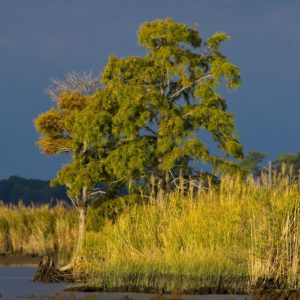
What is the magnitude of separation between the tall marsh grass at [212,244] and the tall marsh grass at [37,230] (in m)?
11.8

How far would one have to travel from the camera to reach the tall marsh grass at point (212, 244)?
21125mm

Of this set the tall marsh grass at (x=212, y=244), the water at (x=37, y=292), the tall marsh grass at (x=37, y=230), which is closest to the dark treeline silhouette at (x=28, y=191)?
the tall marsh grass at (x=37, y=230)

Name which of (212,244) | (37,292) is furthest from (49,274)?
(212,244)

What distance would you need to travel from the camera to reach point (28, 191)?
135875 mm

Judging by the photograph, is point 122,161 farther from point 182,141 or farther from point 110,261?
point 110,261

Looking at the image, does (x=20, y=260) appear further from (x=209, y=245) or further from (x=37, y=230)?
(x=209, y=245)

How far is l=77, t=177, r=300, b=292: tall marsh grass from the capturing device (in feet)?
69.3

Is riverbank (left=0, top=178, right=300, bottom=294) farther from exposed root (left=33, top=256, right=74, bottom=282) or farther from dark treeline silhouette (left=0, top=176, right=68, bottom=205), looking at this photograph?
dark treeline silhouette (left=0, top=176, right=68, bottom=205)

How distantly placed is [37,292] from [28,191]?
372 ft

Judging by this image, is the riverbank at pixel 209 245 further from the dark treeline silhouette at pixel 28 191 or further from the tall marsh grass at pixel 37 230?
the dark treeline silhouette at pixel 28 191

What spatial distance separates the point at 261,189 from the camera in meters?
23.1

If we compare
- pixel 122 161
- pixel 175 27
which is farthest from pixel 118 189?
pixel 175 27

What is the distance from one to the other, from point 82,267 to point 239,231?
16.2ft

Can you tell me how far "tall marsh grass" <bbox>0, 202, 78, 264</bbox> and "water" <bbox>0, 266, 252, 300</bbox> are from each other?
787 cm
